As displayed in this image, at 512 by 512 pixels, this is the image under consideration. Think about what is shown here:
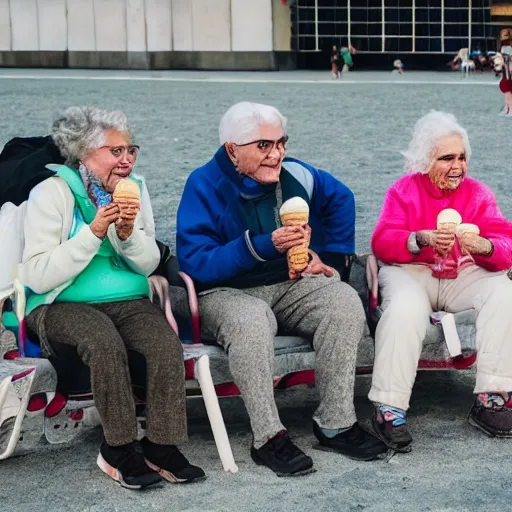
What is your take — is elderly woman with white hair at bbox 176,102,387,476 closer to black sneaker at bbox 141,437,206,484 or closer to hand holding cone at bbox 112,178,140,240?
black sneaker at bbox 141,437,206,484

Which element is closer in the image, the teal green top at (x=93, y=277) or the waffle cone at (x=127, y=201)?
the waffle cone at (x=127, y=201)

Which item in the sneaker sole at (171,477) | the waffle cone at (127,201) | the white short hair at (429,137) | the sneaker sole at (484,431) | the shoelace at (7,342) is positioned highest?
the white short hair at (429,137)

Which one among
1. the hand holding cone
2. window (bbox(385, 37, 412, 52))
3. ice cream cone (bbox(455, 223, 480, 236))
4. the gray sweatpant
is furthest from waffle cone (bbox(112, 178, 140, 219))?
window (bbox(385, 37, 412, 52))

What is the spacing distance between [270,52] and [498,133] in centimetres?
1719

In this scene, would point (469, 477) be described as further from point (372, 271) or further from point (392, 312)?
point (372, 271)

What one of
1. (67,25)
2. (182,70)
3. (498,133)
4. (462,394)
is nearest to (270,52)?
(182,70)

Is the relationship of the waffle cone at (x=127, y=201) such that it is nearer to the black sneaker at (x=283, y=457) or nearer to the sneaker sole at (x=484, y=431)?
the black sneaker at (x=283, y=457)

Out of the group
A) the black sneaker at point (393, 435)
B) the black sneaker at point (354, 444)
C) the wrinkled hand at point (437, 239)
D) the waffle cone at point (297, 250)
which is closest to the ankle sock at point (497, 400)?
the black sneaker at point (393, 435)

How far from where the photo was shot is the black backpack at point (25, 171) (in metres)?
4.29

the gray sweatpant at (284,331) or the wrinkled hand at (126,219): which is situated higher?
the wrinkled hand at (126,219)

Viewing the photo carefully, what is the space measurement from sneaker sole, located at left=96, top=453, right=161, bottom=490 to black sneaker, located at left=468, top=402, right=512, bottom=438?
1.25m

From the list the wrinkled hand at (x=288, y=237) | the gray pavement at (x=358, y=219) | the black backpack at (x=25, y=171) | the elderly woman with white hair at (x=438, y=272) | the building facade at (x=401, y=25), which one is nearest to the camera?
the gray pavement at (x=358, y=219)

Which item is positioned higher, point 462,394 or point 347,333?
point 347,333

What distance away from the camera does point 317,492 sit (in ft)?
11.9
